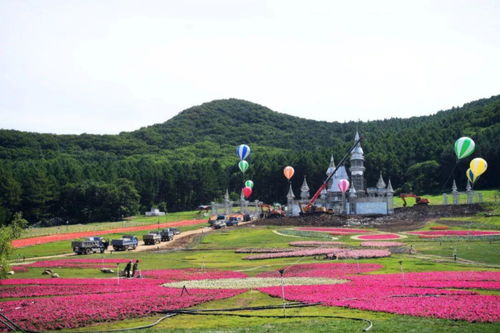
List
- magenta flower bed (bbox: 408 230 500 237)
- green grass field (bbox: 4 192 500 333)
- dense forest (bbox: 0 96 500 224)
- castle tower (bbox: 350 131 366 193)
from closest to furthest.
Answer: green grass field (bbox: 4 192 500 333) → magenta flower bed (bbox: 408 230 500 237) → castle tower (bbox: 350 131 366 193) → dense forest (bbox: 0 96 500 224)

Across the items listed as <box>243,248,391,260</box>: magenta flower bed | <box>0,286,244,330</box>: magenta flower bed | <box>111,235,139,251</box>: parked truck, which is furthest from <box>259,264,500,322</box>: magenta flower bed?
<box>111,235,139,251</box>: parked truck

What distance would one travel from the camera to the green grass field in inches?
1021

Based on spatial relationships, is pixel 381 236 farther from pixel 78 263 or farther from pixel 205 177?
pixel 205 177

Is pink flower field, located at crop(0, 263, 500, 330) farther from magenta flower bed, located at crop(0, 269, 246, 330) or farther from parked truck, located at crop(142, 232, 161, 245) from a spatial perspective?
parked truck, located at crop(142, 232, 161, 245)

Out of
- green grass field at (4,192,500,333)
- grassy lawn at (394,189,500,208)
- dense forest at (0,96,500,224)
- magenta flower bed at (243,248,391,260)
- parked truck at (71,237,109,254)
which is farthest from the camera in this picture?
dense forest at (0,96,500,224)

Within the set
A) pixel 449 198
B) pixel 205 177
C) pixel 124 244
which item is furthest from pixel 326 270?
pixel 205 177

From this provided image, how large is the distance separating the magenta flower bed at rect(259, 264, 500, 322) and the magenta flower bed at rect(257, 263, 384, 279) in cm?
261

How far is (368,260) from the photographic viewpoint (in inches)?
2164

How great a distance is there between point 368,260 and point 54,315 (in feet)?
109

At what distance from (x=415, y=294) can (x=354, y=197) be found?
289 ft

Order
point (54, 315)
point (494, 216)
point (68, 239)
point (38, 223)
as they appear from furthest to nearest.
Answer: point (38, 223)
point (494, 216)
point (68, 239)
point (54, 315)

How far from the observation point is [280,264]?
177 feet

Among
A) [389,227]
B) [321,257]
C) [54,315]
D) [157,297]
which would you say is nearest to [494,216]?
[389,227]

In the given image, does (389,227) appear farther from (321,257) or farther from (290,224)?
(321,257)
